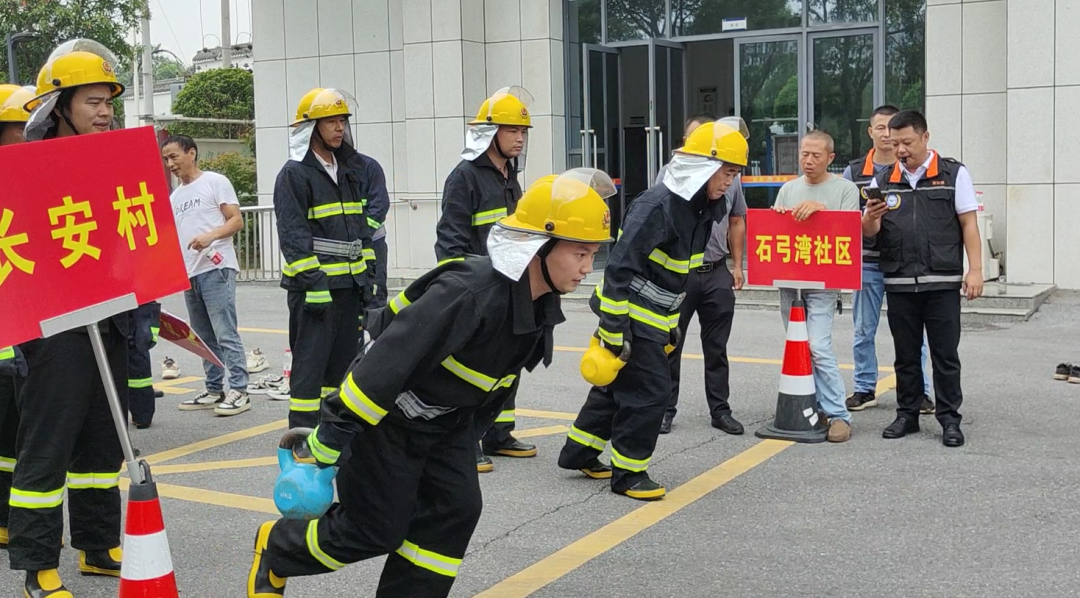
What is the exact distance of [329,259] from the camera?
22.3 ft

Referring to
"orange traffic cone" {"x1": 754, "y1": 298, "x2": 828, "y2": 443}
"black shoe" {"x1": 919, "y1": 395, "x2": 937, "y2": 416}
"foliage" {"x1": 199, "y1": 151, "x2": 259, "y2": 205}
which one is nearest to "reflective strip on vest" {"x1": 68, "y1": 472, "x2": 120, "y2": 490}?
"orange traffic cone" {"x1": 754, "y1": 298, "x2": 828, "y2": 443}

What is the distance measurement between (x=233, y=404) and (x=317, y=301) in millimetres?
2558

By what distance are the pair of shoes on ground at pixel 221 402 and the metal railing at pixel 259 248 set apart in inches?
361

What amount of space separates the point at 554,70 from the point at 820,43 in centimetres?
366

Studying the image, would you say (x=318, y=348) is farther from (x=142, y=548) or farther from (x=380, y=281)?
(x=142, y=548)

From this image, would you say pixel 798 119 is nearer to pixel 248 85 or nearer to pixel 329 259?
pixel 329 259

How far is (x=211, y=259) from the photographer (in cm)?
897

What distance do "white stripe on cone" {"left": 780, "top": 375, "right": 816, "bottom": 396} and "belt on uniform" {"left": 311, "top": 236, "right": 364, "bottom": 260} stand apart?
9.18 feet

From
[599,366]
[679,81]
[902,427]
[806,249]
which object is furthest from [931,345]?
[679,81]

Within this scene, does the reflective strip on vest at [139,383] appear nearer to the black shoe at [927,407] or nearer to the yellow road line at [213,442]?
the yellow road line at [213,442]

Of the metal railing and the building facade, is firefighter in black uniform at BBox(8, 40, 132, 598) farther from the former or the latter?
the metal railing

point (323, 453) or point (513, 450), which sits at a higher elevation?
point (323, 453)

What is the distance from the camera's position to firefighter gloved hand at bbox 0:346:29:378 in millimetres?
4719

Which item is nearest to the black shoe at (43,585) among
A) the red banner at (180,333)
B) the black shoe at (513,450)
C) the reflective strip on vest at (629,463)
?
the reflective strip on vest at (629,463)
